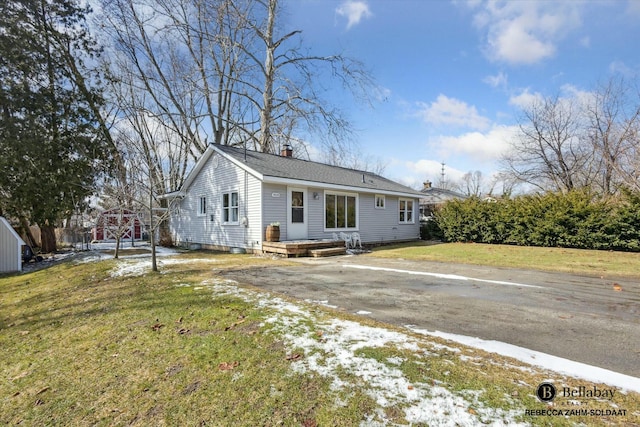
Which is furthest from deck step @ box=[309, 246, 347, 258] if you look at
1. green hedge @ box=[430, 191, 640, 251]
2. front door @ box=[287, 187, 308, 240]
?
green hedge @ box=[430, 191, 640, 251]

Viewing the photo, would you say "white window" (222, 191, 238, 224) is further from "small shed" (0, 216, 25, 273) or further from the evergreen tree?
"small shed" (0, 216, 25, 273)

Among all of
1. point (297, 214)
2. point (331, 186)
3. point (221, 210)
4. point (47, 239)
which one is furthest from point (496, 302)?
point (47, 239)

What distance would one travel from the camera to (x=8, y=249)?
39.2ft

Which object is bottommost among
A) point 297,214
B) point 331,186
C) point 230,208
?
point 297,214

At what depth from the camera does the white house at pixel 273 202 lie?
1225 cm

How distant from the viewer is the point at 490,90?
1828cm

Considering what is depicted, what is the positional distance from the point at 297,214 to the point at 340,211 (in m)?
2.41

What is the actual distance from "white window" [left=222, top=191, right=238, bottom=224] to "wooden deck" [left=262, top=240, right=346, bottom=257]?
2.41 meters

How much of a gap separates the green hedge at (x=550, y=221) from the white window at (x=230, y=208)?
1178 centimetres

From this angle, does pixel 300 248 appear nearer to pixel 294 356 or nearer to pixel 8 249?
pixel 294 356

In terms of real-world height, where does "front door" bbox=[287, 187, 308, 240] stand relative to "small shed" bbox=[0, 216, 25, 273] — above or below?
above

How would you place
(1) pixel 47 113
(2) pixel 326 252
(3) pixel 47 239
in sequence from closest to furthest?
(2) pixel 326 252 → (1) pixel 47 113 → (3) pixel 47 239

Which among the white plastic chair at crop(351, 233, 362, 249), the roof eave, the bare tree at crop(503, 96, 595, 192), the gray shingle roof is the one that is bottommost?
the white plastic chair at crop(351, 233, 362, 249)

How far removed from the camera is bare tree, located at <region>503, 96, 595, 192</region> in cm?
2341
